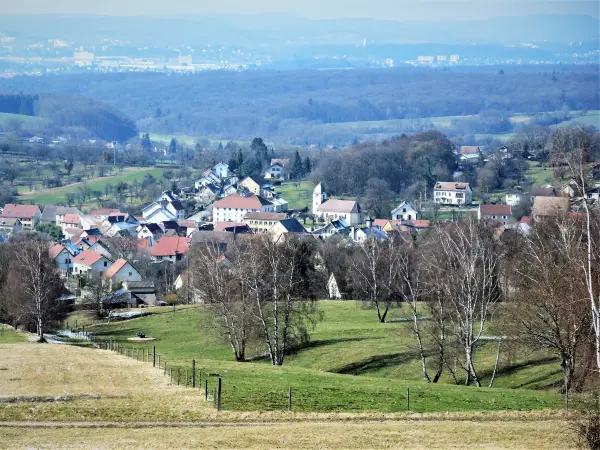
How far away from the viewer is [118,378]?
97.1 feet

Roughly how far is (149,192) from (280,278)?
104908 millimetres

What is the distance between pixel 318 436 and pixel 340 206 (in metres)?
101

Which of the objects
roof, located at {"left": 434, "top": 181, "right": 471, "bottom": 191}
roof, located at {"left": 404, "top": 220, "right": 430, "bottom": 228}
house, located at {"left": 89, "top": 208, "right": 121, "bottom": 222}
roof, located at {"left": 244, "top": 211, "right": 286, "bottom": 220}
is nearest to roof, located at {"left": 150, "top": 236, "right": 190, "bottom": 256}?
roof, located at {"left": 244, "top": 211, "right": 286, "bottom": 220}

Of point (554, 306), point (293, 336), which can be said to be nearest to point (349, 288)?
point (293, 336)

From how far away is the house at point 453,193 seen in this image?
128 metres

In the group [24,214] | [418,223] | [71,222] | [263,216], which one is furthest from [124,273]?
[24,214]

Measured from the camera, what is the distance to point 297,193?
145125 millimetres

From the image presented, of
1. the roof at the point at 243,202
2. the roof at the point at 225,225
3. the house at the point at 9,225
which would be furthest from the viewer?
the roof at the point at 243,202

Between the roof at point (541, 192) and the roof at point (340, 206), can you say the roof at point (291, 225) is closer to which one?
the roof at point (340, 206)

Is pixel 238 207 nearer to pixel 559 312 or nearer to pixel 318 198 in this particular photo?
pixel 318 198

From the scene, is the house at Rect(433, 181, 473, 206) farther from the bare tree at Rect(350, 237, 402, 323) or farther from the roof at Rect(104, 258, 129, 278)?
the bare tree at Rect(350, 237, 402, 323)

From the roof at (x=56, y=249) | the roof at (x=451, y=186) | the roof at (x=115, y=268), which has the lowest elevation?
the roof at (x=56, y=249)

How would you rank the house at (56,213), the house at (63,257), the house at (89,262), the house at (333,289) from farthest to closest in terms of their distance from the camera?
the house at (56,213) → the house at (63,257) → the house at (89,262) → the house at (333,289)

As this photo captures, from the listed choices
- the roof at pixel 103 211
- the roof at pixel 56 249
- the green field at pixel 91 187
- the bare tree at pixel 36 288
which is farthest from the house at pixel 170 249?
the green field at pixel 91 187
